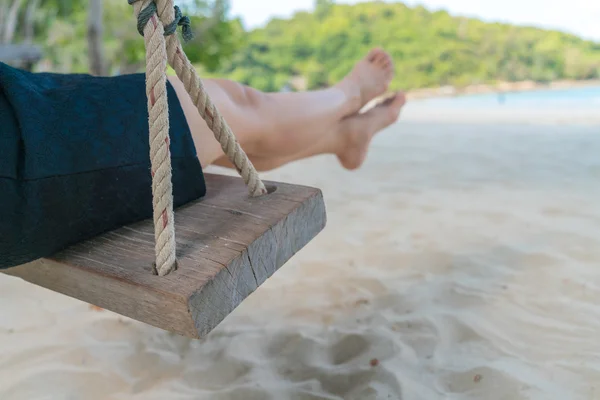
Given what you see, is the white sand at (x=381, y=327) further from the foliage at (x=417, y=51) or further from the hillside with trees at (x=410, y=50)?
the foliage at (x=417, y=51)

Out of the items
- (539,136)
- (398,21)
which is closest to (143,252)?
(539,136)

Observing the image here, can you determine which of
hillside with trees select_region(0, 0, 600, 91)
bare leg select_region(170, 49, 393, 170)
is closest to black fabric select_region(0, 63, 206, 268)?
bare leg select_region(170, 49, 393, 170)

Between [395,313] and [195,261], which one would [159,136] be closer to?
[195,261]

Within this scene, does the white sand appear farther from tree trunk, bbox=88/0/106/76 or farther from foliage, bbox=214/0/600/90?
foliage, bbox=214/0/600/90

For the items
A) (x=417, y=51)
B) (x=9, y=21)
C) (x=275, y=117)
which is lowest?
(x=275, y=117)

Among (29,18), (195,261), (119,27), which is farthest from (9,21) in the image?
(195,261)

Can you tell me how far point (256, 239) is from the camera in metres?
0.52

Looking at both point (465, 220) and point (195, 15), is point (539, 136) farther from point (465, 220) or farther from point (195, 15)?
point (195, 15)

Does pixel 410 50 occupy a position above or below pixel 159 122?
above

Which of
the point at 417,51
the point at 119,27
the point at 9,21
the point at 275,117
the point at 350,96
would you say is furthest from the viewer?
the point at 417,51

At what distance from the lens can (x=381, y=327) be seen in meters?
0.89

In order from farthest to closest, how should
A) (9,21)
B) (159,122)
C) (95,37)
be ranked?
1. (9,21)
2. (95,37)
3. (159,122)

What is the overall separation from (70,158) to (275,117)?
43 centimetres

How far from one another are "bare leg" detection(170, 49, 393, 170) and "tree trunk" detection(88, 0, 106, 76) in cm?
282
